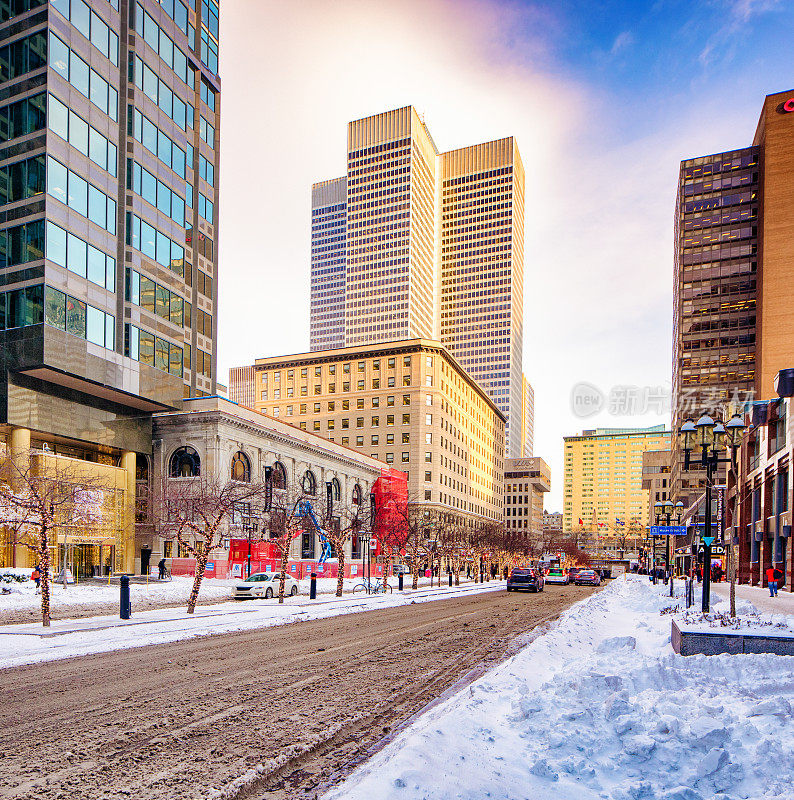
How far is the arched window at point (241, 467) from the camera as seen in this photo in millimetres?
62653

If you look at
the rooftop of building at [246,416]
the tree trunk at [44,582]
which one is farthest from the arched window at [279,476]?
the tree trunk at [44,582]

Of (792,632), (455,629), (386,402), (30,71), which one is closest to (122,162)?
(30,71)

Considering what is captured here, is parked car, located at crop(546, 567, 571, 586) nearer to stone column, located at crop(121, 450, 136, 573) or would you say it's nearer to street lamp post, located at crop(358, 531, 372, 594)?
street lamp post, located at crop(358, 531, 372, 594)

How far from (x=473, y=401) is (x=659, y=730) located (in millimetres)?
137274

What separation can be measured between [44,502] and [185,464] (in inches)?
1651

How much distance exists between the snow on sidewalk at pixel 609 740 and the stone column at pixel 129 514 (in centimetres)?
5176

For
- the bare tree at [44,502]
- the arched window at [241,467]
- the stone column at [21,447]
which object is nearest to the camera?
the bare tree at [44,502]

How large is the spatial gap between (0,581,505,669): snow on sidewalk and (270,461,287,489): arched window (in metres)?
36.7

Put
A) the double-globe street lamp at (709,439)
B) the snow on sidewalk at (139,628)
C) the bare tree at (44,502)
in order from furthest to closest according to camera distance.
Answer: the bare tree at (44,502) → the double-globe street lamp at (709,439) → the snow on sidewalk at (139,628)

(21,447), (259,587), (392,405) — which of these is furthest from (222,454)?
(392,405)

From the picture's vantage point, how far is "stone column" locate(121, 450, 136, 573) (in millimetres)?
56688

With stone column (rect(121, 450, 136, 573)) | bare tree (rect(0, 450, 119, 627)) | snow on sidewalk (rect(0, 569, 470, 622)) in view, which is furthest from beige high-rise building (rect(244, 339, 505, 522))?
snow on sidewalk (rect(0, 569, 470, 622))

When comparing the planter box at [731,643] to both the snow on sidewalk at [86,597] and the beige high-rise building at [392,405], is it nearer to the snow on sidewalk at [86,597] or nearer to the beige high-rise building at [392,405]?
the snow on sidewalk at [86,597]

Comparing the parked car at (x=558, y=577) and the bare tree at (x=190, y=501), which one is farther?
the parked car at (x=558, y=577)
